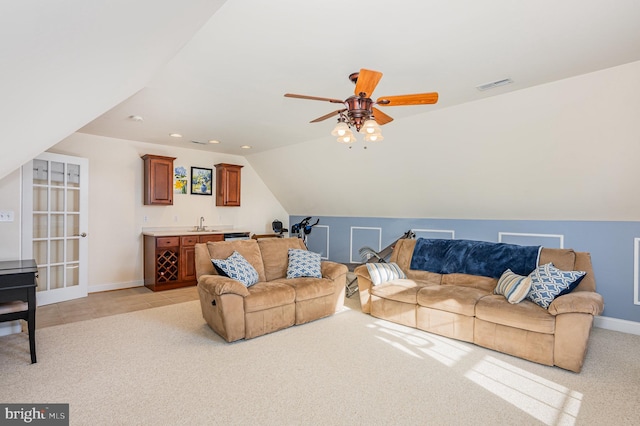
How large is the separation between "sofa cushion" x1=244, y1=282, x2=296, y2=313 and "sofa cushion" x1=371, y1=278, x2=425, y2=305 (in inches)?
44.3

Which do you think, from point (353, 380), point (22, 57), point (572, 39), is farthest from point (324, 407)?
point (572, 39)

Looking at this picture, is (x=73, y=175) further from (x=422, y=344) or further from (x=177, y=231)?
(x=422, y=344)

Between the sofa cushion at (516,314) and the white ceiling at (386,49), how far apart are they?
216cm

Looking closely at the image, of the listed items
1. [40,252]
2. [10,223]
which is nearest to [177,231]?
[40,252]

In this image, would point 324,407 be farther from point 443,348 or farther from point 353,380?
point 443,348

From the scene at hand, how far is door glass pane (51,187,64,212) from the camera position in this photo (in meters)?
4.75

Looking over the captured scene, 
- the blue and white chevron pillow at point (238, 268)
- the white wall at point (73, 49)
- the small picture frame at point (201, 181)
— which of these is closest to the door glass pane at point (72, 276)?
the small picture frame at point (201, 181)

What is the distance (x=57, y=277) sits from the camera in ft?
15.8

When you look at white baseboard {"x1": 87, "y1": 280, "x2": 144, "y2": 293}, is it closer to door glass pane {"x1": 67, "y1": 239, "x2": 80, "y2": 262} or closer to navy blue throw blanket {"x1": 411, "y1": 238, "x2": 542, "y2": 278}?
door glass pane {"x1": 67, "y1": 239, "x2": 80, "y2": 262}

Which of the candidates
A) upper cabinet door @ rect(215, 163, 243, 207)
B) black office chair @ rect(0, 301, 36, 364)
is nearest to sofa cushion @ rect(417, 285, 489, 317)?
black office chair @ rect(0, 301, 36, 364)

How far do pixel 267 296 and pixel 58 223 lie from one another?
11.7ft

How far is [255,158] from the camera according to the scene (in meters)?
7.10

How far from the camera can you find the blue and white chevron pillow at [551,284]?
122 inches

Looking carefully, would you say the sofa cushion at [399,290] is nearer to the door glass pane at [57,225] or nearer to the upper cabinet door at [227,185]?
the upper cabinet door at [227,185]
